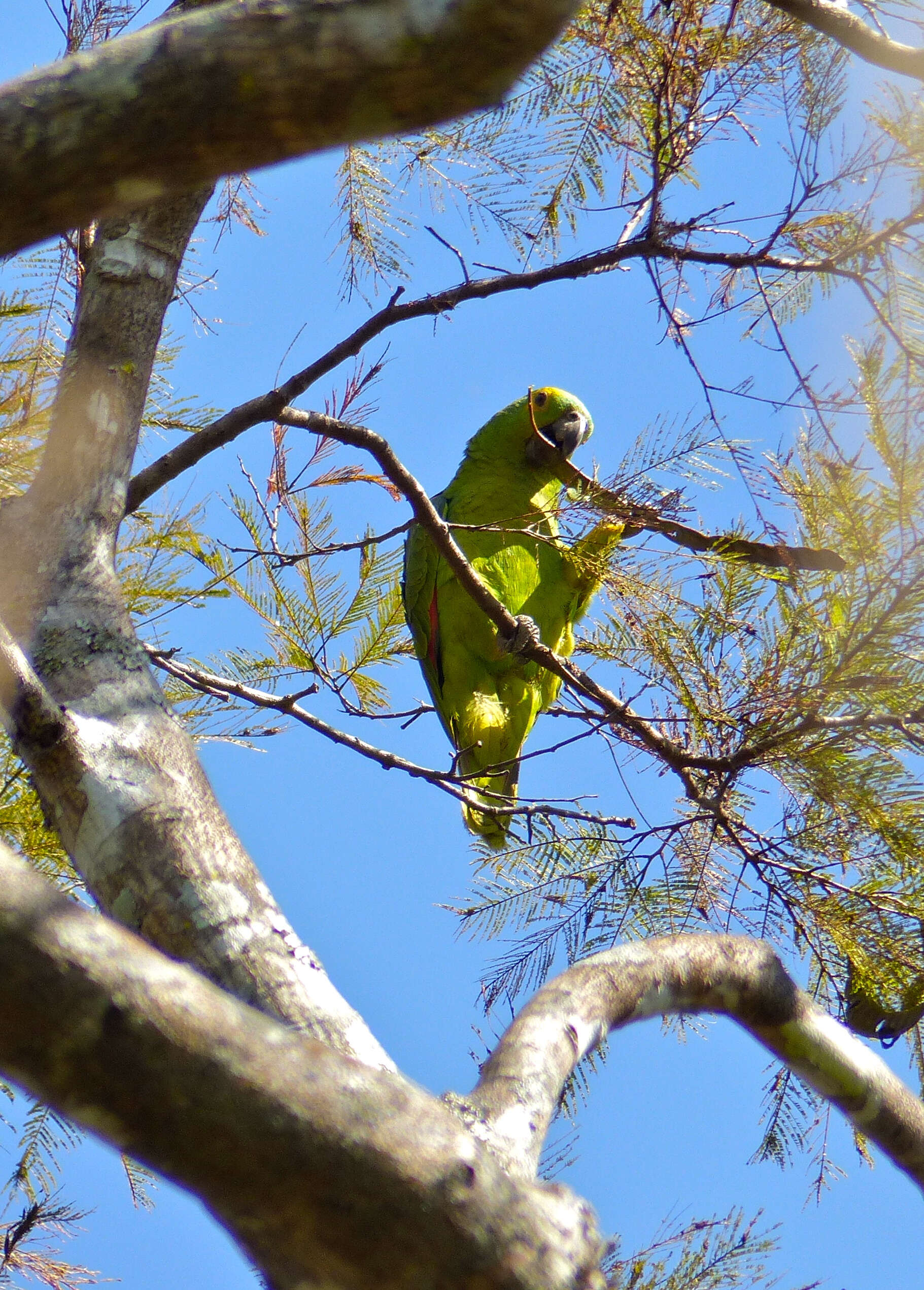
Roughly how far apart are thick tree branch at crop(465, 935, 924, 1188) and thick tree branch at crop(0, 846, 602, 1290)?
44cm

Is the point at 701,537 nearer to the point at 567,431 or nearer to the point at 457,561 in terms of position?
the point at 457,561

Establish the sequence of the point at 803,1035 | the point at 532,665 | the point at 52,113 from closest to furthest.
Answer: the point at 52,113 < the point at 803,1035 < the point at 532,665

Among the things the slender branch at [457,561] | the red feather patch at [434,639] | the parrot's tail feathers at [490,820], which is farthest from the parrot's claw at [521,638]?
the red feather patch at [434,639]

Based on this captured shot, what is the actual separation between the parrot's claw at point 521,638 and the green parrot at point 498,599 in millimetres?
252

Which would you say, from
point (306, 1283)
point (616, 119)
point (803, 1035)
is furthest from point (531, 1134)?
point (616, 119)

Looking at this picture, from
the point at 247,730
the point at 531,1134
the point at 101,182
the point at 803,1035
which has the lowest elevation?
the point at 531,1134

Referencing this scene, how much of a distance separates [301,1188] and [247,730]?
1.97 metres

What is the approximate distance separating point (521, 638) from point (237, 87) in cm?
177

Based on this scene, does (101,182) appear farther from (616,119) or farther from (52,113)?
(616,119)

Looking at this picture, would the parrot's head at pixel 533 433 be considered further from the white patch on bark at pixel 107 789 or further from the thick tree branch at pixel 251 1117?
the thick tree branch at pixel 251 1117

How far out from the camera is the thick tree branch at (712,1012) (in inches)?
46.6

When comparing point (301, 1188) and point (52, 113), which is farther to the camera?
point (52, 113)

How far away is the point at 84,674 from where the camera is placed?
1365mm

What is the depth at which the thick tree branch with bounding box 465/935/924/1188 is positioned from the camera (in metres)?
1.18
